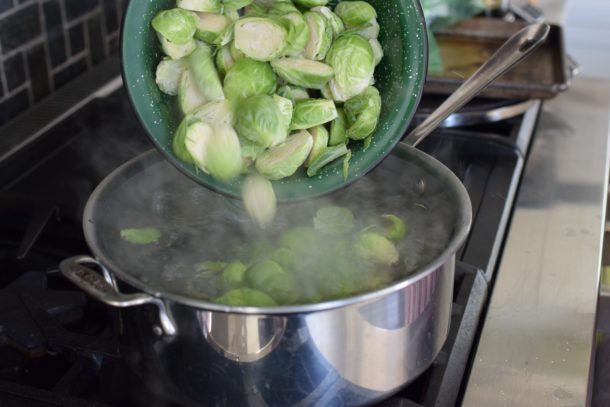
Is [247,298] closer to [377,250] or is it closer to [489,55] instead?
[377,250]

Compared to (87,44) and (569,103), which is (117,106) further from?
(569,103)

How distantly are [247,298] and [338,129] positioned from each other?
1.22ft

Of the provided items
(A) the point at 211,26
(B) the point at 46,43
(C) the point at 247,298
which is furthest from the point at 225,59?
(B) the point at 46,43

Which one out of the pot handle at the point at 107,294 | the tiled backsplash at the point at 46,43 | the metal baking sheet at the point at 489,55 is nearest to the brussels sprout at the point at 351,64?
the pot handle at the point at 107,294

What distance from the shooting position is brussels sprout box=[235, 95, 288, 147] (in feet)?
3.39

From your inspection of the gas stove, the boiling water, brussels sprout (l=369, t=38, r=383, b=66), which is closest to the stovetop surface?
the gas stove

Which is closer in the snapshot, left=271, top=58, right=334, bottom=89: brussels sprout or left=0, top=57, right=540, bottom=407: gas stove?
left=0, top=57, right=540, bottom=407: gas stove

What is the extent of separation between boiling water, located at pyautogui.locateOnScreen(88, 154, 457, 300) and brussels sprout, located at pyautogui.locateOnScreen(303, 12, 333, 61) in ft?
0.65

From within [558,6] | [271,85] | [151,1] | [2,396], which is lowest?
[558,6]

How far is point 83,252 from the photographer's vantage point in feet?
4.25

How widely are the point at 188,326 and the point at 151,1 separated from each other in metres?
0.47

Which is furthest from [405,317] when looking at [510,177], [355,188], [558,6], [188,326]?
[558,6]

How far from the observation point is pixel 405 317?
2.91 feet

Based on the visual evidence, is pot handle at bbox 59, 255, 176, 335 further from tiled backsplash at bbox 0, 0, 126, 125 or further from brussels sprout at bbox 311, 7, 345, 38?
tiled backsplash at bbox 0, 0, 126, 125
